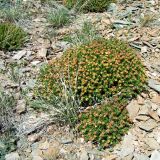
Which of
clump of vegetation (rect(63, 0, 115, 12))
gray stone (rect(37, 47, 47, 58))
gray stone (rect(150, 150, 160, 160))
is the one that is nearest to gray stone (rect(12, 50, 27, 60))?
gray stone (rect(37, 47, 47, 58))

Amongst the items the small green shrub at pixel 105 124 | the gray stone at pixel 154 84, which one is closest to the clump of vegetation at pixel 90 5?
the gray stone at pixel 154 84

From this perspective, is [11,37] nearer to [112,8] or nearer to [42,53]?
[42,53]

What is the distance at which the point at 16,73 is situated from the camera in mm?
7875

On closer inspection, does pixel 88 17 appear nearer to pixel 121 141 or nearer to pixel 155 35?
pixel 155 35

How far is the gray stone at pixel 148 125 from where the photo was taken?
21.5 feet

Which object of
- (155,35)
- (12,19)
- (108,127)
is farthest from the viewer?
(12,19)

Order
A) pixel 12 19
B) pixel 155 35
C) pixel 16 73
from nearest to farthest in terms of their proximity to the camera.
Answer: pixel 16 73 → pixel 155 35 → pixel 12 19

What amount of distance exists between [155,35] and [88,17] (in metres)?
1.81

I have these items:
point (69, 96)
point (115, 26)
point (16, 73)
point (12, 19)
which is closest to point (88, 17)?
point (115, 26)

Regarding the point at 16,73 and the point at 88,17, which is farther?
the point at 88,17

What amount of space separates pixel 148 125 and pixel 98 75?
1085mm

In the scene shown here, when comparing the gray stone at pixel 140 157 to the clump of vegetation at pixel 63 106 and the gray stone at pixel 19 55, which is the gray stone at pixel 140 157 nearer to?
the clump of vegetation at pixel 63 106

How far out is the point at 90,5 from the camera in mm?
9859

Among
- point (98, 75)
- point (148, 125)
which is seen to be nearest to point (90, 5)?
point (98, 75)
